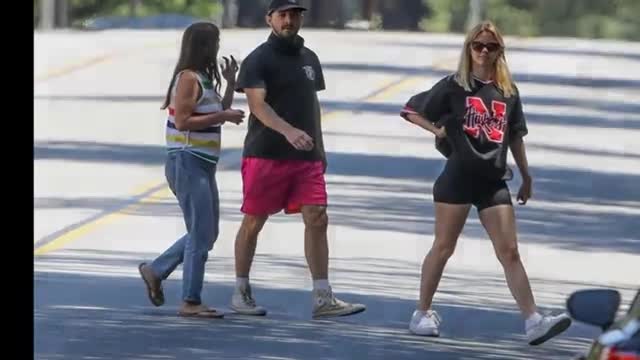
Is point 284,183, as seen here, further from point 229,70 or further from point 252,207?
point 229,70

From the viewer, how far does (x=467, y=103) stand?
1125 centimetres

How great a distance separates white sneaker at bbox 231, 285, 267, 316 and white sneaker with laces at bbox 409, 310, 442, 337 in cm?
103

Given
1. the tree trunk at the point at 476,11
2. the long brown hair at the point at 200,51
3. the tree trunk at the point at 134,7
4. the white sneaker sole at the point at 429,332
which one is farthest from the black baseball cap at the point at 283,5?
the tree trunk at the point at 134,7

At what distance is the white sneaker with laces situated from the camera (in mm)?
11680

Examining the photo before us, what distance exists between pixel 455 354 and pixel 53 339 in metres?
2.21

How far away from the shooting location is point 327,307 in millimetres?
12188

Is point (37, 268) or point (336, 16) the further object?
point (336, 16)

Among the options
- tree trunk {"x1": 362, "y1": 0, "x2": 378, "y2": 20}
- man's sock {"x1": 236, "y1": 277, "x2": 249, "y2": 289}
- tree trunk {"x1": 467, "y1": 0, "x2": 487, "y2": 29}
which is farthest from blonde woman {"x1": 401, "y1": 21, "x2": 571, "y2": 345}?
tree trunk {"x1": 362, "y1": 0, "x2": 378, "y2": 20}

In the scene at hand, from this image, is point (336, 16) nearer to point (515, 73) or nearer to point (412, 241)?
point (515, 73)

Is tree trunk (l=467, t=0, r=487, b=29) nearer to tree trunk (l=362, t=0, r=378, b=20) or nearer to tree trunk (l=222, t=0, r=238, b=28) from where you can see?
tree trunk (l=362, t=0, r=378, b=20)

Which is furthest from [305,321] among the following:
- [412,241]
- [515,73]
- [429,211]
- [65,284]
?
[515,73]

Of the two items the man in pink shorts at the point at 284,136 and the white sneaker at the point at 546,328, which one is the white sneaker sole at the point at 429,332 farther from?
the man in pink shorts at the point at 284,136

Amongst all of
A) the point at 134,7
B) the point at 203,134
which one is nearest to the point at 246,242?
the point at 203,134

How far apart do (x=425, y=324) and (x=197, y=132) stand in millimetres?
1675
